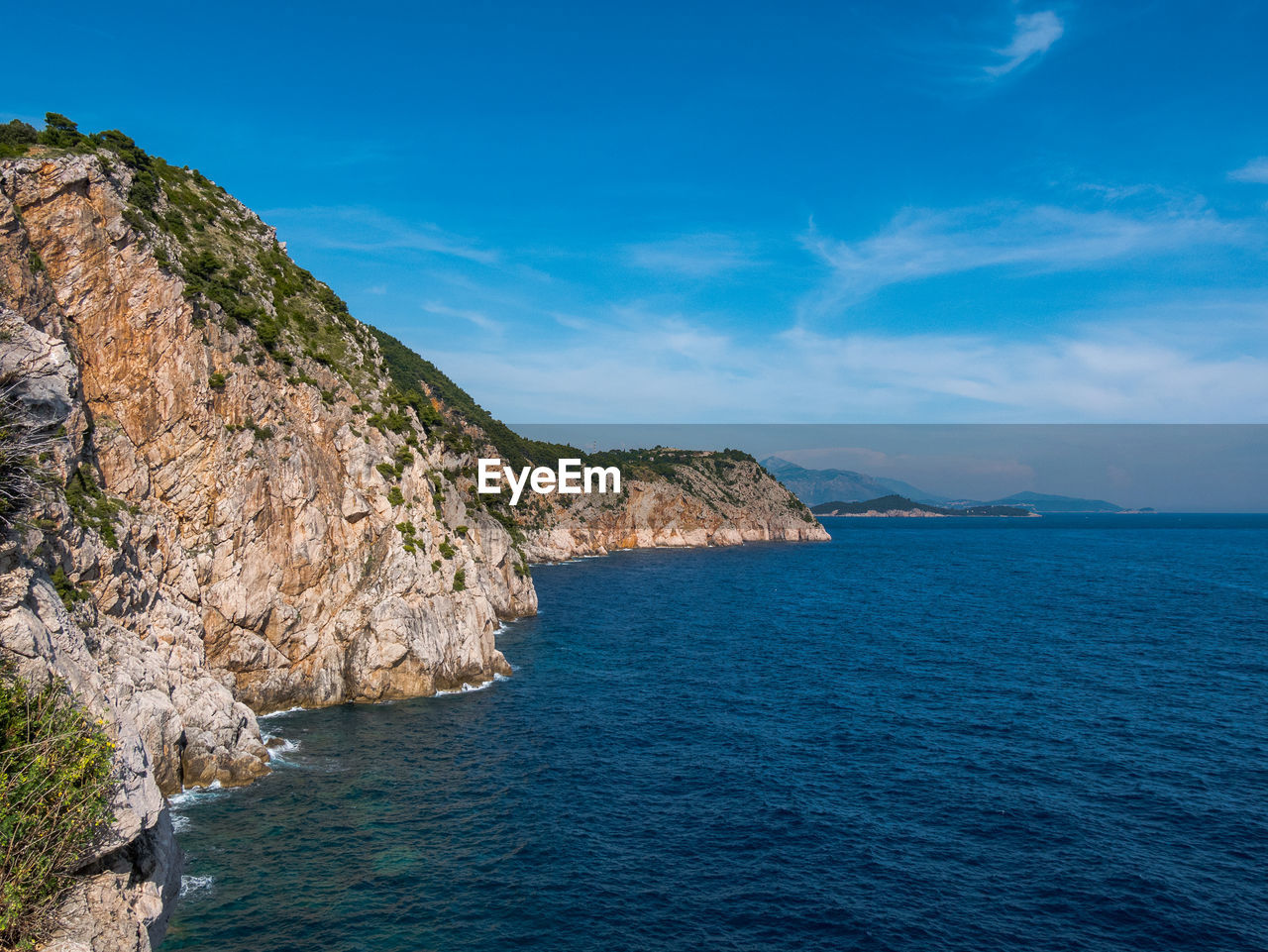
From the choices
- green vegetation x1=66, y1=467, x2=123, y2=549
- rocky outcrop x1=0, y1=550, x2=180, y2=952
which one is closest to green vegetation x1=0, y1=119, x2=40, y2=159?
green vegetation x1=66, y1=467, x2=123, y2=549

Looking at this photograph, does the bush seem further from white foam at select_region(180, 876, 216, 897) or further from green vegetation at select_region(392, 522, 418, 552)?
green vegetation at select_region(392, 522, 418, 552)

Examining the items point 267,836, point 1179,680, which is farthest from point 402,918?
point 1179,680

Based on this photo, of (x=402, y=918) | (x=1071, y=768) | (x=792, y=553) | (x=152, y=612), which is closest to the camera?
(x=402, y=918)

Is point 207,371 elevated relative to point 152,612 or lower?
elevated

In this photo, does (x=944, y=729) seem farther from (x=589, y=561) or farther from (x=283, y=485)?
(x=589, y=561)

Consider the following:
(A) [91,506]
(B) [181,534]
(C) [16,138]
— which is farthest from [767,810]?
(C) [16,138]

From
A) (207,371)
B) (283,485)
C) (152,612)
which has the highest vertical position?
(207,371)

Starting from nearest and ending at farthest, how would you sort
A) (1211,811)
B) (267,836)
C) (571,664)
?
(267,836) → (1211,811) → (571,664)
